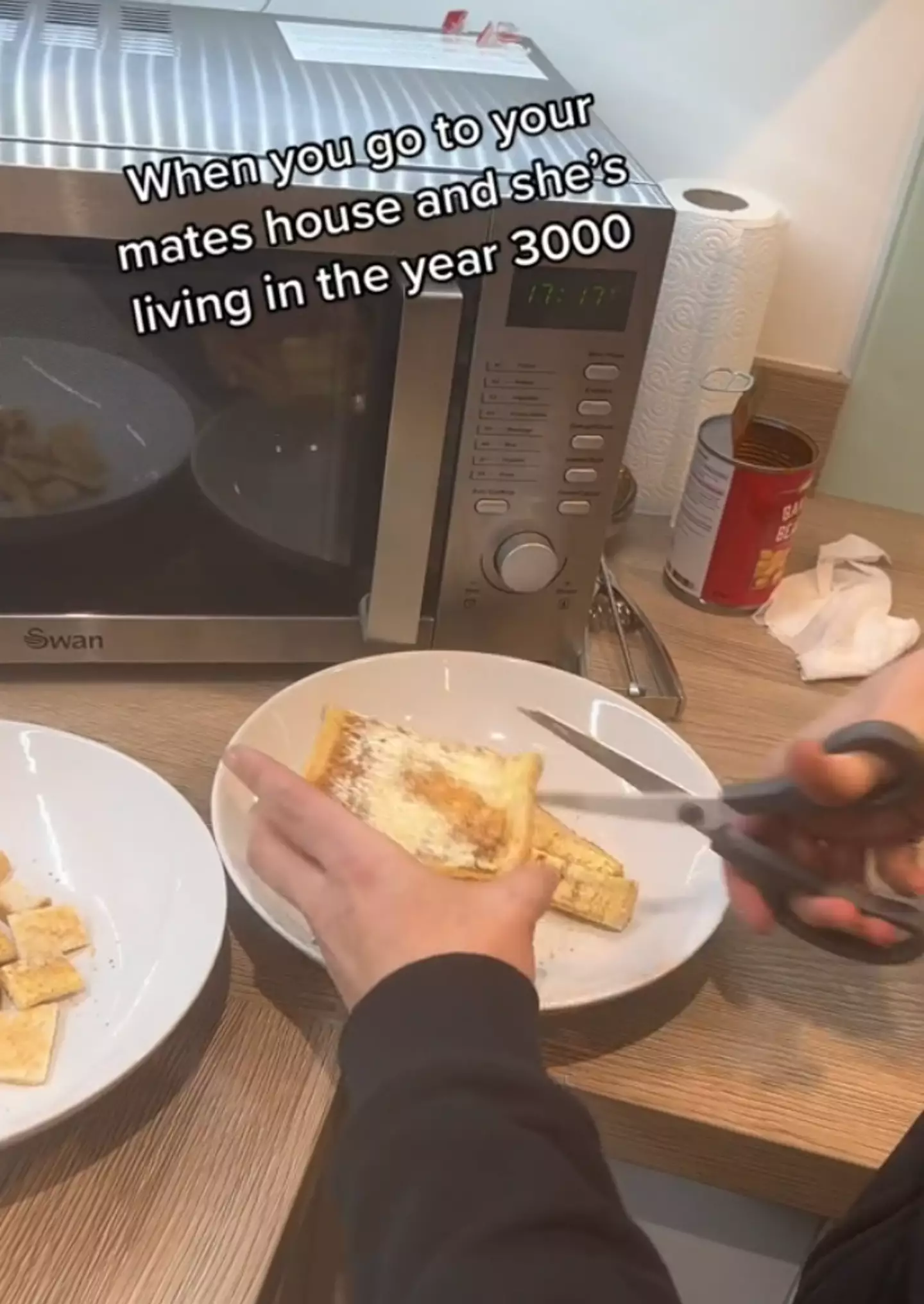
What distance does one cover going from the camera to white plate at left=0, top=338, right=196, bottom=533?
635 millimetres

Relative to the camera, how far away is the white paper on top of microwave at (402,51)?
79 centimetres

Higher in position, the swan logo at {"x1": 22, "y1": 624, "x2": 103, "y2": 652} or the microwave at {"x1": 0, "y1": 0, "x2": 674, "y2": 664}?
the microwave at {"x1": 0, "y1": 0, "x2": 674, "y2": 664}

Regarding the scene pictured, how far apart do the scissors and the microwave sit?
0.70ft

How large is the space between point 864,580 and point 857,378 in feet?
0.62

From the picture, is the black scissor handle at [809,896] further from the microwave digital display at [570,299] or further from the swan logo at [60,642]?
the swan logo at [60,642]

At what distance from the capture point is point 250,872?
1.96ft

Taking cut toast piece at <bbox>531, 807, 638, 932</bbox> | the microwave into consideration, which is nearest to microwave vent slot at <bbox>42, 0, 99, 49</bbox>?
the microwave

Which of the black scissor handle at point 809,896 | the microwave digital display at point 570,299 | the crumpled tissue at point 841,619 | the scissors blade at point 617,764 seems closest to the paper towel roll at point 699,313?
the crumpled tissue at point 841,619

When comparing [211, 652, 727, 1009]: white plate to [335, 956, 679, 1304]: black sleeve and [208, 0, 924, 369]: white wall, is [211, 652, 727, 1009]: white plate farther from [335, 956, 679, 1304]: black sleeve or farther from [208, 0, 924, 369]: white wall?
[208, 0, 924, 369]: white wall

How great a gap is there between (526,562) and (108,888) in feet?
0.99

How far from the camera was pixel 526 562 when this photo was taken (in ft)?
2.36

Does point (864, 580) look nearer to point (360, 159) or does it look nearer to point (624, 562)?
point (624, 562)

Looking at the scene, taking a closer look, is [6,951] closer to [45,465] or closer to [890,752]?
[45,465]

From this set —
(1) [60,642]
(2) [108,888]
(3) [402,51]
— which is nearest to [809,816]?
(2) [108,888]
